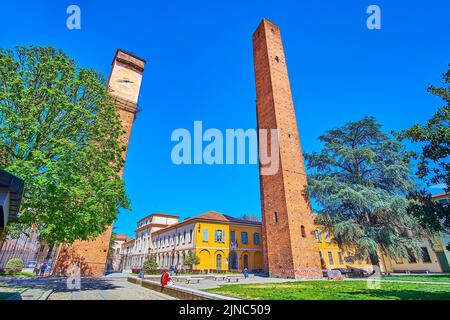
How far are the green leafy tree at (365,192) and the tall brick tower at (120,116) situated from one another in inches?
687

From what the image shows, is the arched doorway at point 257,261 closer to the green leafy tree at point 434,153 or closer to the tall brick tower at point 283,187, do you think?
the tall brick tower at point 283,187

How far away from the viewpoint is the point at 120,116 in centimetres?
2472

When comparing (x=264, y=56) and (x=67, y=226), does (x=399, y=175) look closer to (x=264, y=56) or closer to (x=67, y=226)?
(x=264, y=56)

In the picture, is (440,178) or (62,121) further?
(62,121)

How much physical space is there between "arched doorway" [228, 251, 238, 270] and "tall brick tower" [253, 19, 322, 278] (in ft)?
43.9

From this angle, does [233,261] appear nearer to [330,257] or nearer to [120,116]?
[330,257]

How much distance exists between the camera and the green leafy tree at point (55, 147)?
9.41 metres

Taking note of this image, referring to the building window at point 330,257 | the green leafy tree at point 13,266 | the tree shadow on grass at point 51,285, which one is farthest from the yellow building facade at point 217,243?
the tree shadow on grass at point 51,285

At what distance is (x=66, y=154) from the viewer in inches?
397

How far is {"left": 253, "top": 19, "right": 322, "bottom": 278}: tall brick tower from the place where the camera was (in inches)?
748

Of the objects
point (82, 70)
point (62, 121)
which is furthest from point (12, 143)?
point (82, 70)

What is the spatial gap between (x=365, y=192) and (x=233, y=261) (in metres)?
22.6

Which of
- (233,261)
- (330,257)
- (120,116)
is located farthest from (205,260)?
(120,116)
